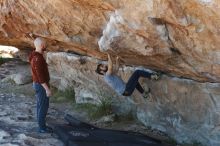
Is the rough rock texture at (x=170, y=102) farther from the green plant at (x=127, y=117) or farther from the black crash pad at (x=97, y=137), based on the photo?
the black crash pad at (x=97, y=137)

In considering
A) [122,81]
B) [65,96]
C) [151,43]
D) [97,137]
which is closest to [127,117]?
[122,81]

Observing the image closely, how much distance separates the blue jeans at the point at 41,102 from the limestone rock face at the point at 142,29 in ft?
3.51

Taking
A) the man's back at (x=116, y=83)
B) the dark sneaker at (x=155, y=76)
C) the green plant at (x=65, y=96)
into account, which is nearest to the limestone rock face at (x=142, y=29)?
the dark sneaker at (x=155, y=76)

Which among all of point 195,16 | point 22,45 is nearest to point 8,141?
point 195,16

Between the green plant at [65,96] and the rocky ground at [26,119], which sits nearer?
the rocky ground at [26,119]

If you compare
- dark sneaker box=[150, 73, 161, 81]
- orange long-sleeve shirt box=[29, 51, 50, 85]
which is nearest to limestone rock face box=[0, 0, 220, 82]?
dark sneaker box=[150, 73, 161, 81]

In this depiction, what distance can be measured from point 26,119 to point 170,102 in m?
2.45

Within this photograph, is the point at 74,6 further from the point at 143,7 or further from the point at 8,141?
the point at 8,141

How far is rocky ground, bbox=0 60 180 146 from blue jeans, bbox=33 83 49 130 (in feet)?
0.63

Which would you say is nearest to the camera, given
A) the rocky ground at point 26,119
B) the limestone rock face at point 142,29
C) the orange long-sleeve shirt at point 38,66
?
the limestone rock face at point 142,29

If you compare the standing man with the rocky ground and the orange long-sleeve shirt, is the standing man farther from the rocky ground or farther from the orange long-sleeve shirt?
the rocky ground

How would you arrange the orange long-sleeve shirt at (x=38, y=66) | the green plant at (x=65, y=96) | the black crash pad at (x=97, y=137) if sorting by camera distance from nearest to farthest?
the black crash pad at (x=97, y=137), the orange long-sleeve shirt at (x=38, y=66), the green plant at (x=65, y=96)

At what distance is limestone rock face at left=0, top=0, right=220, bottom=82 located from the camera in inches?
196

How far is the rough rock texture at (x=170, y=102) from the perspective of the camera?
6258mm
